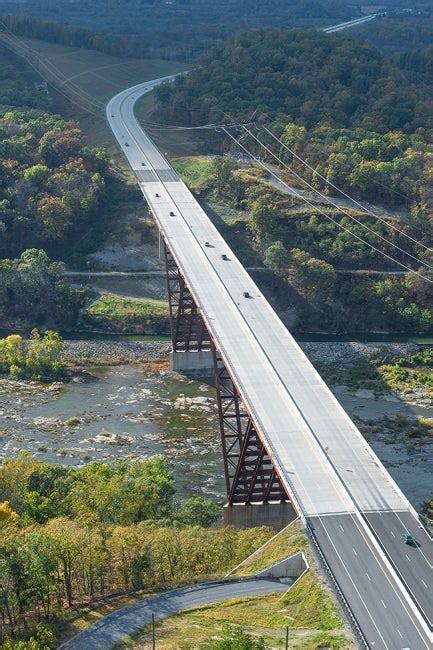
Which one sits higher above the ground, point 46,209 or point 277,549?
point 46,209

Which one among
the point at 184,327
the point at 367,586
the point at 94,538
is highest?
the point at 94,538

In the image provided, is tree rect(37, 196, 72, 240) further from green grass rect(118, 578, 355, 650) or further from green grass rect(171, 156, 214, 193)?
green grass rect(118, 578, 355, 650)

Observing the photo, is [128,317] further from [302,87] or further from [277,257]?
[302,87]

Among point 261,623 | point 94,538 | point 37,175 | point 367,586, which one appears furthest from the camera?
point 37,175

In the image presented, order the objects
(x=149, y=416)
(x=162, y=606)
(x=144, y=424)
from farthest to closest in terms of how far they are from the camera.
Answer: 1. (x=149, y=416)
2. (x=144, y=424)
3. (x=162, y=606)

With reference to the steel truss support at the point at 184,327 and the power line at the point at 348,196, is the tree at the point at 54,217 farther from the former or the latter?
the power line at the point at 348,196

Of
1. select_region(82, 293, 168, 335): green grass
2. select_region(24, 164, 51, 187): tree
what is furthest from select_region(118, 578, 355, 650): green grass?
select_region(24, 164, 51, 187): tree

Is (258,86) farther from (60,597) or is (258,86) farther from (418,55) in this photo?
(60,597)

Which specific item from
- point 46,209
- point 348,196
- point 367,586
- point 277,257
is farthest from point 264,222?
point 367,586
